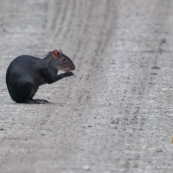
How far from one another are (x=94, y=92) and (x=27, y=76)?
146cm

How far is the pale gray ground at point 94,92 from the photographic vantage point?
9016mm

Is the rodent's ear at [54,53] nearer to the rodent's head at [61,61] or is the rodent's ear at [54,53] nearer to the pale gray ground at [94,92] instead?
the rodent's head at [61,61]

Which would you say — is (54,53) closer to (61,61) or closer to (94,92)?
(61,61)

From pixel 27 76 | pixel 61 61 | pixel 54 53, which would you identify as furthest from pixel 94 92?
pixel 27 76

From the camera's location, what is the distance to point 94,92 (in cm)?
1355

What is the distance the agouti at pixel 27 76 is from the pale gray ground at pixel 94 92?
220mm

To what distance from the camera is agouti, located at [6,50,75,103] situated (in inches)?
486

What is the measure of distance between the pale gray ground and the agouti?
0.22 m

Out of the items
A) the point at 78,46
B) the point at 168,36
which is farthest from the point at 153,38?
the point at 78,46

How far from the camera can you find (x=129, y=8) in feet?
76.1

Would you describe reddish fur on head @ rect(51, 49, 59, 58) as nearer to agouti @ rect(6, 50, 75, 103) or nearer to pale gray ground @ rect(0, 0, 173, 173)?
agouti @ rect(6, 50, 75, 103)

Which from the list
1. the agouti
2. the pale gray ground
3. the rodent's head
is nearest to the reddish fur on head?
the rodent's head

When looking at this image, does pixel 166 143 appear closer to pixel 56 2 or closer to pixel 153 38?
pixel 153 38

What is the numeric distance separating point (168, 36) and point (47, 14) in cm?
390
